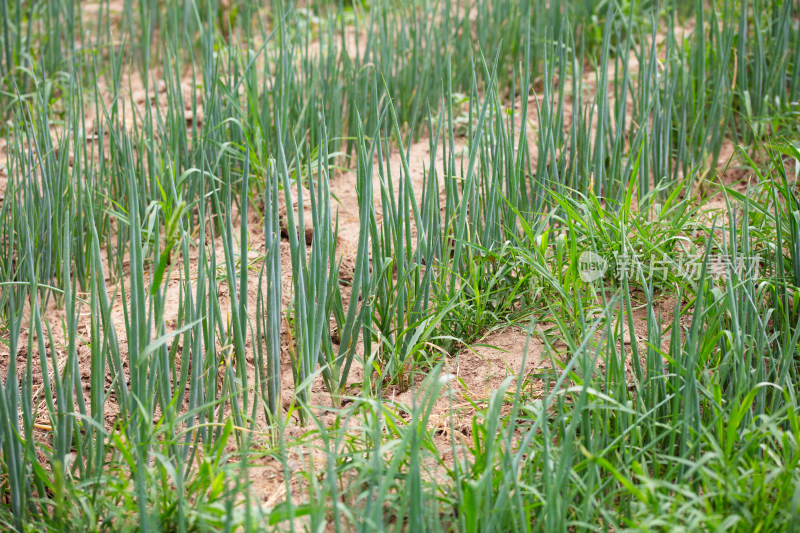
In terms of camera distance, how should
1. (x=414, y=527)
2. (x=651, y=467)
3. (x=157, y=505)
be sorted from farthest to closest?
(x=651, y=467)
(x=157, y=505)
(x=414, y=527)

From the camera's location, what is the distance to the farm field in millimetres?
1093

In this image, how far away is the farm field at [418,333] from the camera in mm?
1093

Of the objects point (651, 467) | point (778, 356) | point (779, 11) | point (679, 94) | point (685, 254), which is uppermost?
point (779, 11)

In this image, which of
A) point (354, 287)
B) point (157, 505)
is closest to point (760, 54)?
point (354, 287)

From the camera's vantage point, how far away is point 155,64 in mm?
3432

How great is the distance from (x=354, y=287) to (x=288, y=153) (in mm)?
823

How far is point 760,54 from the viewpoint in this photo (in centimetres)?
234

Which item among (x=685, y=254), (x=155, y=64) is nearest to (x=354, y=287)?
(x=685, y=254)

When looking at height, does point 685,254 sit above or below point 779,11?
below

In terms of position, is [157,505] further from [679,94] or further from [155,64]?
[155,64]

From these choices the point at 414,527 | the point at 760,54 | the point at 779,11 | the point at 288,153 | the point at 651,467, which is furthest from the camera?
the point at 779,11

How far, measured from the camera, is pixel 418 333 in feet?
4.83

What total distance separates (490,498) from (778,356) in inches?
29.4

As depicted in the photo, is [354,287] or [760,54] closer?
[354,287]
